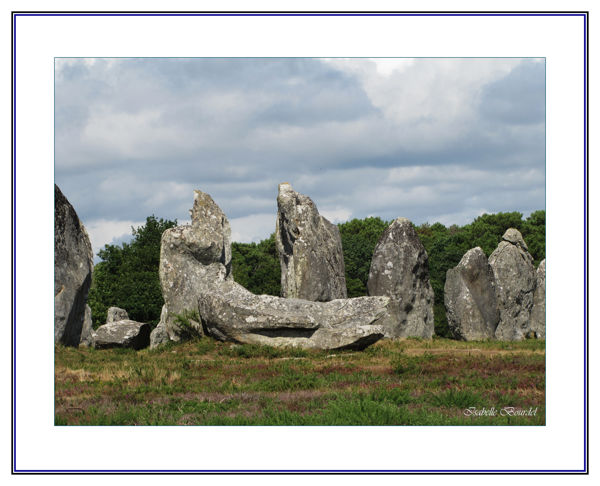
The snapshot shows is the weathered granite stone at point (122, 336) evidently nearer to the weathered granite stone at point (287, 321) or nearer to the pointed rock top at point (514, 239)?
the weathered granite stone at point (287, 321)

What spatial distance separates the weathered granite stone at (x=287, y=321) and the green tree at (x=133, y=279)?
22997mm

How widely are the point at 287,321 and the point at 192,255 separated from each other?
796 centimetres

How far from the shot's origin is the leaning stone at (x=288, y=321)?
69.8ft

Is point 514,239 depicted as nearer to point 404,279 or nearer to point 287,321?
point 404,279

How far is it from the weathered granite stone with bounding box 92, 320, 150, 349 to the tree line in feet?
59.0

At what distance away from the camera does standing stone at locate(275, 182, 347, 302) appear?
27906 mm

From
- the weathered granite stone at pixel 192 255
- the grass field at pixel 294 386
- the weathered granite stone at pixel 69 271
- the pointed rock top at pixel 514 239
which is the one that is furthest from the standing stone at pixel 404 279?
the weathered granite stone at pixel 69 271

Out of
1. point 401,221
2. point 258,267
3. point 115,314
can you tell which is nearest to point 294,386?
point 401,221

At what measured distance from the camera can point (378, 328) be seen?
21.4 metres

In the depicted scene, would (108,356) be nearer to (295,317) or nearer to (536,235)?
(295,317)

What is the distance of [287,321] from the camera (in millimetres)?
21625

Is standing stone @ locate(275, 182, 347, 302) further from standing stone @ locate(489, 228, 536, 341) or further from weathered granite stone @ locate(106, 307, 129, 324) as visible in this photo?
weathered granite stone @ locate(106, 307, 129, 324)
